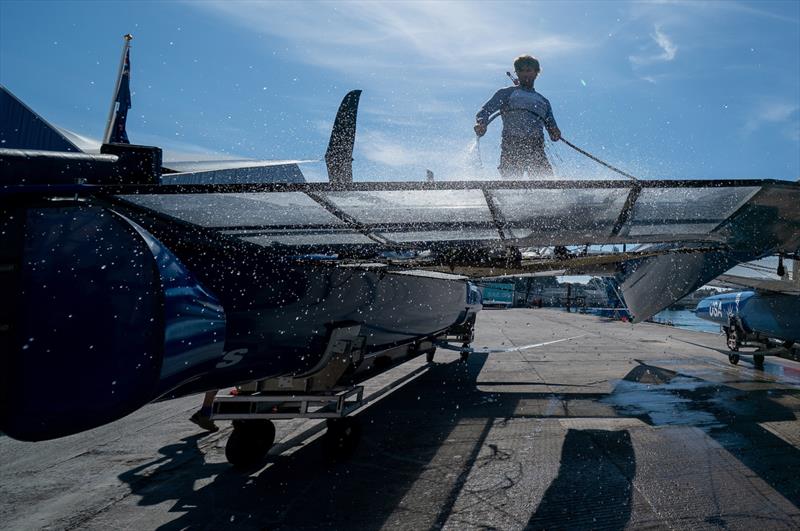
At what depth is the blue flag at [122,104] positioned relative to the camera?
10492 millimetres

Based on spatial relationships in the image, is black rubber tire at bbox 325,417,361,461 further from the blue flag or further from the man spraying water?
the blue flag

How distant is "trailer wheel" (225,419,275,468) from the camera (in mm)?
3936

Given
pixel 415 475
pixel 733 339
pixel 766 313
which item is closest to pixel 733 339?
pixel 733 339

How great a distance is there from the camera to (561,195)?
9.20ft

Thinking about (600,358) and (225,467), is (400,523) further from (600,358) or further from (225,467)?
(600,358)

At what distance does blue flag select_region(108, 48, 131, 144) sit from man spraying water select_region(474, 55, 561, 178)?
9188mm

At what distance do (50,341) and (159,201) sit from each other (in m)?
0.96

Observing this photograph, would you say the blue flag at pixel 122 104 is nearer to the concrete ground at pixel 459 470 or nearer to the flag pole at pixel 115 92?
the flag pole at pixel 115 92

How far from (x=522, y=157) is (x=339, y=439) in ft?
12.6

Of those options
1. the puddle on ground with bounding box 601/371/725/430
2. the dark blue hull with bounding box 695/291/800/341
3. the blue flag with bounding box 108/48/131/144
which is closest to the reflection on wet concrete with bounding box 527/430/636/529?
the puddle on ground with bounding box 601/371/725/430

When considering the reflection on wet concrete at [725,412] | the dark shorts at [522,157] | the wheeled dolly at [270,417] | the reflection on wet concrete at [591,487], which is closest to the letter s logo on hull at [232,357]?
the wheeled dolly at [270,417]

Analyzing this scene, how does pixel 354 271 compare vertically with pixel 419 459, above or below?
above

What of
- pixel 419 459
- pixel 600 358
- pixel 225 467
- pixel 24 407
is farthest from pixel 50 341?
pixel 600 358

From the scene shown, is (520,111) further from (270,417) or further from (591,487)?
(270,417)
